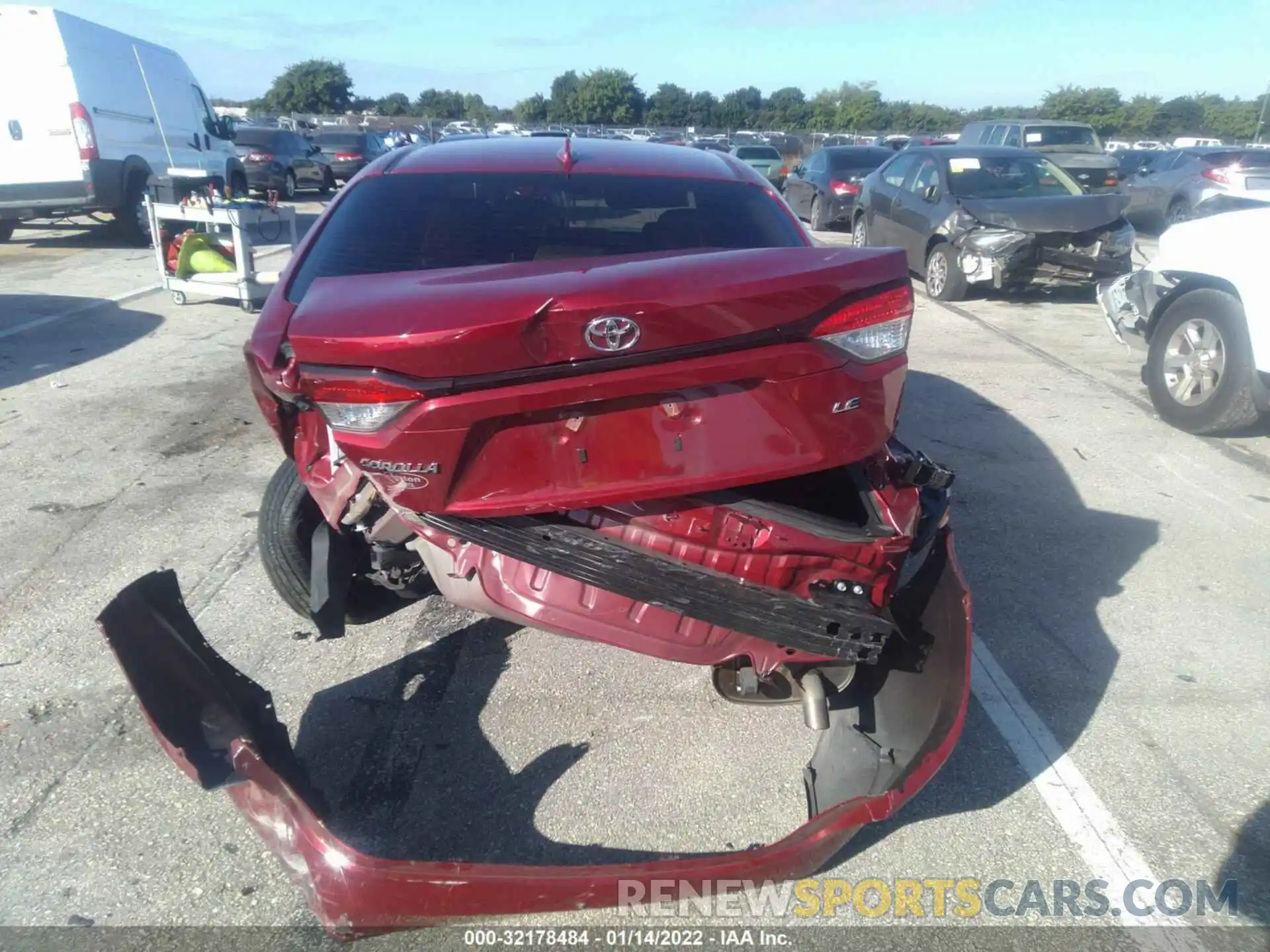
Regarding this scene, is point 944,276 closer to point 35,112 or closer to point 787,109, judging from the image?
point 35,112

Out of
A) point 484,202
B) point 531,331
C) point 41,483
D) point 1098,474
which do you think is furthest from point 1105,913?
point 41,483

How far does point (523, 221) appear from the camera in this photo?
309 centimetres

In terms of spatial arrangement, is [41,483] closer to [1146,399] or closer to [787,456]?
[787,456]

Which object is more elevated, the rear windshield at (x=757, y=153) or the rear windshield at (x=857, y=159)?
the rear windshield at (x=857, y=159)

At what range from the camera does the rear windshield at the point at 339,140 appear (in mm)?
25672

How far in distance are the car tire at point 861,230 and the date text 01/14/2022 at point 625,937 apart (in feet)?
38.2

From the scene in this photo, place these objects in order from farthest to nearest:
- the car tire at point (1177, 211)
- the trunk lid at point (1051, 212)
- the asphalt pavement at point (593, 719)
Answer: the car tire at point (1177, 211)
the trunk lid at point (1051, 212)
the asphalt pavement at point (593, 719)

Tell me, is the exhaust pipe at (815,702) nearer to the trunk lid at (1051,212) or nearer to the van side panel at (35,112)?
the trunk lid at (1051,212)

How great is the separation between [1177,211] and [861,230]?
8.48m

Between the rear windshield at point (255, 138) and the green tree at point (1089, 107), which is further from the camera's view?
the green tree at point (1089, 107)

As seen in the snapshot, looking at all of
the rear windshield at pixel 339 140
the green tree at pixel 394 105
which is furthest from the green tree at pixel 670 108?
the rear windshield at pixel 339 140

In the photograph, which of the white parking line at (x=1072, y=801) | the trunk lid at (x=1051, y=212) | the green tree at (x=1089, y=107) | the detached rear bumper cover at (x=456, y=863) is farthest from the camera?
the green tree at (x=1089, y=107)

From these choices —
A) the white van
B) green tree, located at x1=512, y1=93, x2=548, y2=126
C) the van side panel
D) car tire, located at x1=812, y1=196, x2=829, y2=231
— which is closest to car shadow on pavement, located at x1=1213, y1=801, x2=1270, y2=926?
the white van

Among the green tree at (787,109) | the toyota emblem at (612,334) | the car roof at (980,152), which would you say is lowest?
the green tree at (787,109)
